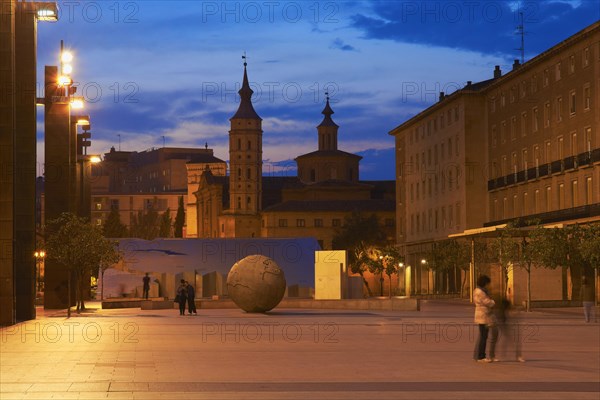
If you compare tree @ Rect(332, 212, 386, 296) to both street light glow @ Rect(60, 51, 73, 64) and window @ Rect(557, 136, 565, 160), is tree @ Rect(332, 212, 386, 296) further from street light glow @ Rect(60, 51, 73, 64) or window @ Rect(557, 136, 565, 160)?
street light glow @ Rect(60, 51, 73, 64)

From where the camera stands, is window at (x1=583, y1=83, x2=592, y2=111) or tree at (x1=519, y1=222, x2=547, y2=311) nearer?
tree at (x1=519, y1=222, x2=547, y2=311)

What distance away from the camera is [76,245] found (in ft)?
184

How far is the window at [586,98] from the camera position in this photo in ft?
263

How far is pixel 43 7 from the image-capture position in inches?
1794

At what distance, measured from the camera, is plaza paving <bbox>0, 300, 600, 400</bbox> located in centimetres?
1817

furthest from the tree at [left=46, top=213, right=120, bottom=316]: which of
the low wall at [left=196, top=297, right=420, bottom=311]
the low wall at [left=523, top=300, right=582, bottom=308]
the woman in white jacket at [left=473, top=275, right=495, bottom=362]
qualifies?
the woman in white jacket at [left=473, top=275, right=495, bottom=362]

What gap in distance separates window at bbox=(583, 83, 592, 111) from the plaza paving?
41.5m

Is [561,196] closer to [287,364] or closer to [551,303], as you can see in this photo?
[551,303]

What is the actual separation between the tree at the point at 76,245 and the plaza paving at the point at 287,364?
15583 millimetres

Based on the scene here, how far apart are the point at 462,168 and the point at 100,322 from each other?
218 ft

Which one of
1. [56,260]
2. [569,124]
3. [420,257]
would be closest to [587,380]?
[56,260]

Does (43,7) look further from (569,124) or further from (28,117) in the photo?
(569,124)

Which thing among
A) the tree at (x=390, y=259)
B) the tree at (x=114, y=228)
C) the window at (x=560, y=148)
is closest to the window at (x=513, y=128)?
the window at (x=560, y=148)

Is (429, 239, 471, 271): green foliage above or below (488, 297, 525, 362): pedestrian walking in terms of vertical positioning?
above
